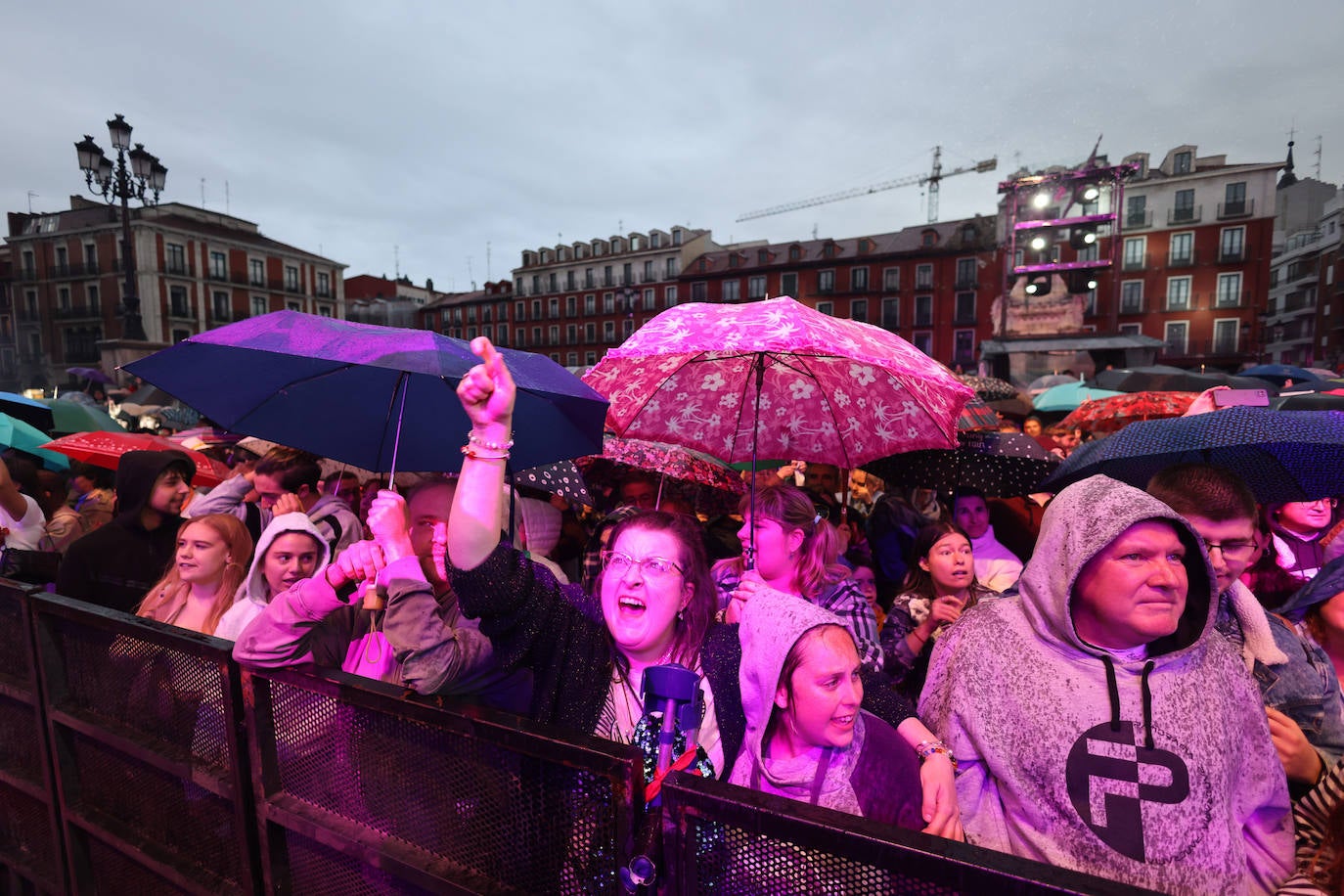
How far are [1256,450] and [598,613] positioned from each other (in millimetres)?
2571

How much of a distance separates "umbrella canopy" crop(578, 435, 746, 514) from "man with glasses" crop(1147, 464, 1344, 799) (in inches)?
95.1

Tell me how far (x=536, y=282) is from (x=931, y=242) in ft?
117

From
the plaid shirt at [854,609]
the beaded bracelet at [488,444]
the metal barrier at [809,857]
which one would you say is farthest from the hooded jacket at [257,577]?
the metal barrier at [809,857]

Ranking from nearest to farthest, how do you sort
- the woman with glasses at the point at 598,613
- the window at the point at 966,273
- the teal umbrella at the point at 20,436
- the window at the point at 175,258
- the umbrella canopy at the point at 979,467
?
the woman with glasses at the point at 598,613 → the umbrella canopy at the point at 979,467 → the teal umbrella at the point at 20,436 → the window at the point at 966,273 → the window at the point at 175,258

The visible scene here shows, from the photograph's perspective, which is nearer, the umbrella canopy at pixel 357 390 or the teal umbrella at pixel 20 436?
the umbrella canopy at pixel 357 390

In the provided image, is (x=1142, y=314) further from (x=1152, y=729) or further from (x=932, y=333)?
(x=1152, y=729)

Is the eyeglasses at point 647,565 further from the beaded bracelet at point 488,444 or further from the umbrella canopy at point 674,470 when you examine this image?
the umbrella canopy at point 674,470

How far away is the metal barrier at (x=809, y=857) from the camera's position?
88 cm

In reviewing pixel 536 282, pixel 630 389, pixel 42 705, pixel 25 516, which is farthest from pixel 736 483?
pixel 536 282

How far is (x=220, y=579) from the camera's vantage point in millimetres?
2564

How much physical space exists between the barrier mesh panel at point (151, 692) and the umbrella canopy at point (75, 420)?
5992 millimetres

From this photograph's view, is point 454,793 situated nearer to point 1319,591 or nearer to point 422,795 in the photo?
point 422,795

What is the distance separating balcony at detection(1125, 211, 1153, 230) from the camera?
122 feet

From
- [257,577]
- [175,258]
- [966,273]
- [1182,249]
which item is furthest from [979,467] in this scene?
[175,258]
